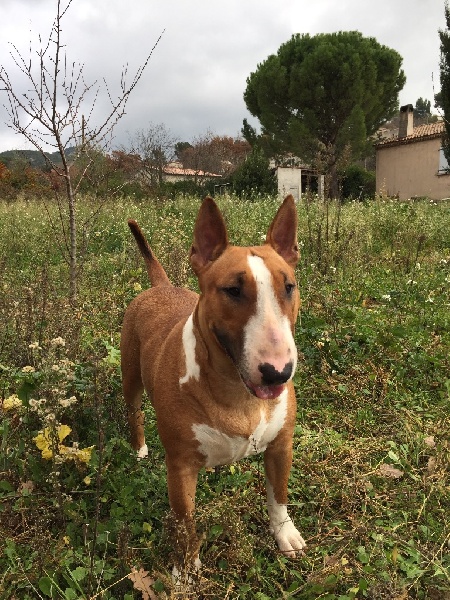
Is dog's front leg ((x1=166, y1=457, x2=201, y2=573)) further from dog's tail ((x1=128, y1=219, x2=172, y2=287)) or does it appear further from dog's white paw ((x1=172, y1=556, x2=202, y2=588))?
dog's tail ((x1=128, y1=219, x2=172, y2=287))

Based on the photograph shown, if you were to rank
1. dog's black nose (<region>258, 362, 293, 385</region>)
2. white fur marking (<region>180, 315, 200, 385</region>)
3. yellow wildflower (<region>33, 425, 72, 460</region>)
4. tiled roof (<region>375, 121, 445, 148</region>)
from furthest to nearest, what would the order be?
tiled roof (<region>375, 121, 445, 148</region>) < yellow wildflower (<region>33, 425, 72, 460</region>) < white fur marking (<region>180, 315, 200, 385</region>) < dog's black nose (<region>258, 362, 293, 385</region>)

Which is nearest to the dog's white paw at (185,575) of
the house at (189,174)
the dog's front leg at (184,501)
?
the dog's front leg at (184,501)

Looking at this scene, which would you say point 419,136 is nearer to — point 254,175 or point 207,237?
point 254,175

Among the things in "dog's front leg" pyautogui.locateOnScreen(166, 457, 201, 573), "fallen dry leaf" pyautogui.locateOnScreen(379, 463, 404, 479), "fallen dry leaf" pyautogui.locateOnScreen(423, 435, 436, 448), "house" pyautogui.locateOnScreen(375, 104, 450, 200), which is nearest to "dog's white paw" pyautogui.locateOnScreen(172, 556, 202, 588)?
"dog's front leg" pyautogui.locateOnScreen(166, 457, 201, 573)

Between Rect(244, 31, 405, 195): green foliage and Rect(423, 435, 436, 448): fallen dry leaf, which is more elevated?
Rect(244, 31, 405, 195): green foliage

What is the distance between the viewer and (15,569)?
1.99 m

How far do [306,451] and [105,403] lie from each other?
1.24m

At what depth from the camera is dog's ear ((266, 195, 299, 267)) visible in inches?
84.0

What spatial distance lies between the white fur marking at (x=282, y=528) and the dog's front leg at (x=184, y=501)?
398 millimetres

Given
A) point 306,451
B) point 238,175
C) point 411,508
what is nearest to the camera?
point 411,508

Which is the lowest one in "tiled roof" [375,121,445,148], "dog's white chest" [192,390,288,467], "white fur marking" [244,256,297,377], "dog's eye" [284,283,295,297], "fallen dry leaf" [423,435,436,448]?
"fallen dry leaf" [423,435,436,448]

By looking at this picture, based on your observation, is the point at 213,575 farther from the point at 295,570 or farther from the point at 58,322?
the point at 58,322

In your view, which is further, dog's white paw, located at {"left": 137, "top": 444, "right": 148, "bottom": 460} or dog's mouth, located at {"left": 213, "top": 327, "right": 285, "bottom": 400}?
dog's white paw, located at {"left": 137, "top": 444, "right": 148, "bottom": 460}

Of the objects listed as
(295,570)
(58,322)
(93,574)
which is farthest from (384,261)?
(93,574)
